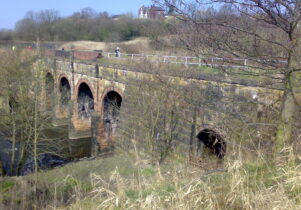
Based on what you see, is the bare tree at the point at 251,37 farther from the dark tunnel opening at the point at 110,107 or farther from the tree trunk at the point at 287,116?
the dark tunnel opening at the point at 110,107

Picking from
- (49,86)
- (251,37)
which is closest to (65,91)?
(49,86)

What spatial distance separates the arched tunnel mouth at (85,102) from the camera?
22266 mm

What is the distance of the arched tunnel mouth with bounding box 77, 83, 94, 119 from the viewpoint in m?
22.3

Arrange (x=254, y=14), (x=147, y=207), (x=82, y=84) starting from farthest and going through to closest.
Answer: (x=82, y=84) < (x=254, y=14) < (x=147, y=207)

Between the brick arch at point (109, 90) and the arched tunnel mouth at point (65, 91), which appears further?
the arched tunnel mouth at point (65, 91)

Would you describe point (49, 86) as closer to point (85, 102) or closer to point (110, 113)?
point (110, 113)

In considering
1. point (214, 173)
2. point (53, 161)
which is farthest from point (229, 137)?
point (53, 161)

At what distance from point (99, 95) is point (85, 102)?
180 inches

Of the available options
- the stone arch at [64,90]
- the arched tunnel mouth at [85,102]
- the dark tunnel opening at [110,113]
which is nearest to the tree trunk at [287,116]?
the dark tunnel opening at [110,113]

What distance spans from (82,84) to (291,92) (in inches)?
749

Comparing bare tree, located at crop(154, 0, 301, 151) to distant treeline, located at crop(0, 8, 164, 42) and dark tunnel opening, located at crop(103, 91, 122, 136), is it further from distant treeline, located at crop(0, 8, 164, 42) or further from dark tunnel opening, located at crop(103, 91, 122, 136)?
distant treeline, located at crop(0, 8, 164, 42)

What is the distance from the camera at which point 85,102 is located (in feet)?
74.6

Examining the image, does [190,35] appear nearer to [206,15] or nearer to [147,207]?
[206,15]

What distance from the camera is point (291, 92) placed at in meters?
3.61
